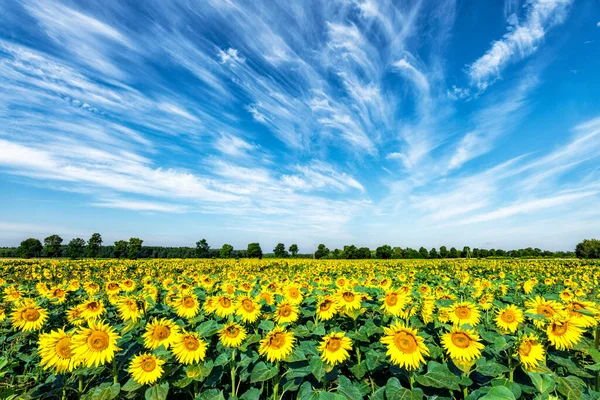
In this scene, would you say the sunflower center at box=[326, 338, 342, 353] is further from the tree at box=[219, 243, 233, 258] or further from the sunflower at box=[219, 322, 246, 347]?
the tree at box=[219, 243, 233, 258]

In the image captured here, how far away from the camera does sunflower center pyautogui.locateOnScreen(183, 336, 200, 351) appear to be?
10.6 feet

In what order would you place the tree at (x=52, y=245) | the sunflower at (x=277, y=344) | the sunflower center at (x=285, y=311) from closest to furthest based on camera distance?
the sunflower at (x=277, y=344)
the sunflower center at (x=285, y=311)
the tree at (x=52, y=245)

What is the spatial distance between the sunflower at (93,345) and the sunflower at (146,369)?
0.98ft

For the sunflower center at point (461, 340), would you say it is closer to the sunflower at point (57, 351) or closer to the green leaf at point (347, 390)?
the green leaf at point (347, 390)

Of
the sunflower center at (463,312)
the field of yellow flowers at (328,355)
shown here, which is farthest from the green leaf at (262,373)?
the sunflower center at (463,312)

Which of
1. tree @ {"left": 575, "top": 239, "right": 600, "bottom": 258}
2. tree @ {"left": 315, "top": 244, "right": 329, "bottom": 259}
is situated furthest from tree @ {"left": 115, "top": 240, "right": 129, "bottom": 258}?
tree @ {"left": 575, "top": 239, "right": 600, "bottom": 258}

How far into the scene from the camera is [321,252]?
89062 mm

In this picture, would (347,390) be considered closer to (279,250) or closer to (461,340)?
(461,340)

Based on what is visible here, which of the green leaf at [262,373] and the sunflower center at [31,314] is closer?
the green leaf at [262,373]

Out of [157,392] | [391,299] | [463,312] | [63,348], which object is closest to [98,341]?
[63,348]

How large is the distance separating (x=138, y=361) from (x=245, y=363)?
44.2 inches

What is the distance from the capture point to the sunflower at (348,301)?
152 inches

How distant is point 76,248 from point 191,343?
93.4 meters

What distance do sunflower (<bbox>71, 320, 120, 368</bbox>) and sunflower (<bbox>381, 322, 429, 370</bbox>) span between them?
2901 millimetres
